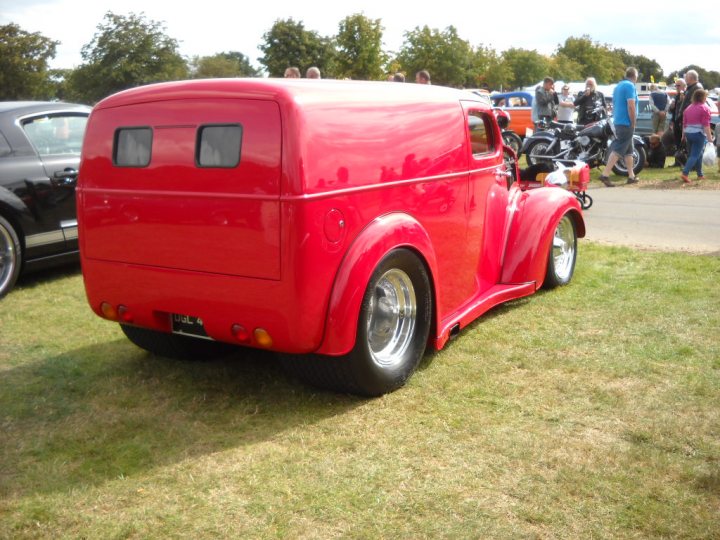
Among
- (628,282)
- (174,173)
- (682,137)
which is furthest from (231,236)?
(682,137)

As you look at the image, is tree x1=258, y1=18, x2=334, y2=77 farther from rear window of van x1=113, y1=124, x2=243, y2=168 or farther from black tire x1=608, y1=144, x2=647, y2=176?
rear window of van x1=113, y1=124, x2=243, y2=168

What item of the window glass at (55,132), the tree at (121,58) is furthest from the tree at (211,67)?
the window glass at (55,132)

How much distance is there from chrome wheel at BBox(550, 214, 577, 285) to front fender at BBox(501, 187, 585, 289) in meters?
0.37

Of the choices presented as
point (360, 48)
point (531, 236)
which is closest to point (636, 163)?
point (531, 236)

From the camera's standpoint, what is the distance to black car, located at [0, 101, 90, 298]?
6480 mm

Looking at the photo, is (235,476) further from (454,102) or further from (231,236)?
(454,102)

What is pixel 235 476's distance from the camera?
10.9ft

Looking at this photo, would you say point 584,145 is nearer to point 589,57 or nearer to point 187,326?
point 187,326

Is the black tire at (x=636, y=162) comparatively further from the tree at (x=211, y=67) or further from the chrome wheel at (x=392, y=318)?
the tree at (x=211, y=67)

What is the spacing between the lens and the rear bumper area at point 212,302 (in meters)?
3.64

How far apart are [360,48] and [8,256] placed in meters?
44.9

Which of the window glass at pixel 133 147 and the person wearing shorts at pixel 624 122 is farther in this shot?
the person wearing shorts at pixel 624 122

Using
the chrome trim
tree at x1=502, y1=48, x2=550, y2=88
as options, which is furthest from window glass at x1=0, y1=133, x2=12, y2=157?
tree at x1=502, y1=48, x2=550, y2=88

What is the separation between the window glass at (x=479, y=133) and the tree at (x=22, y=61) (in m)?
48.5
